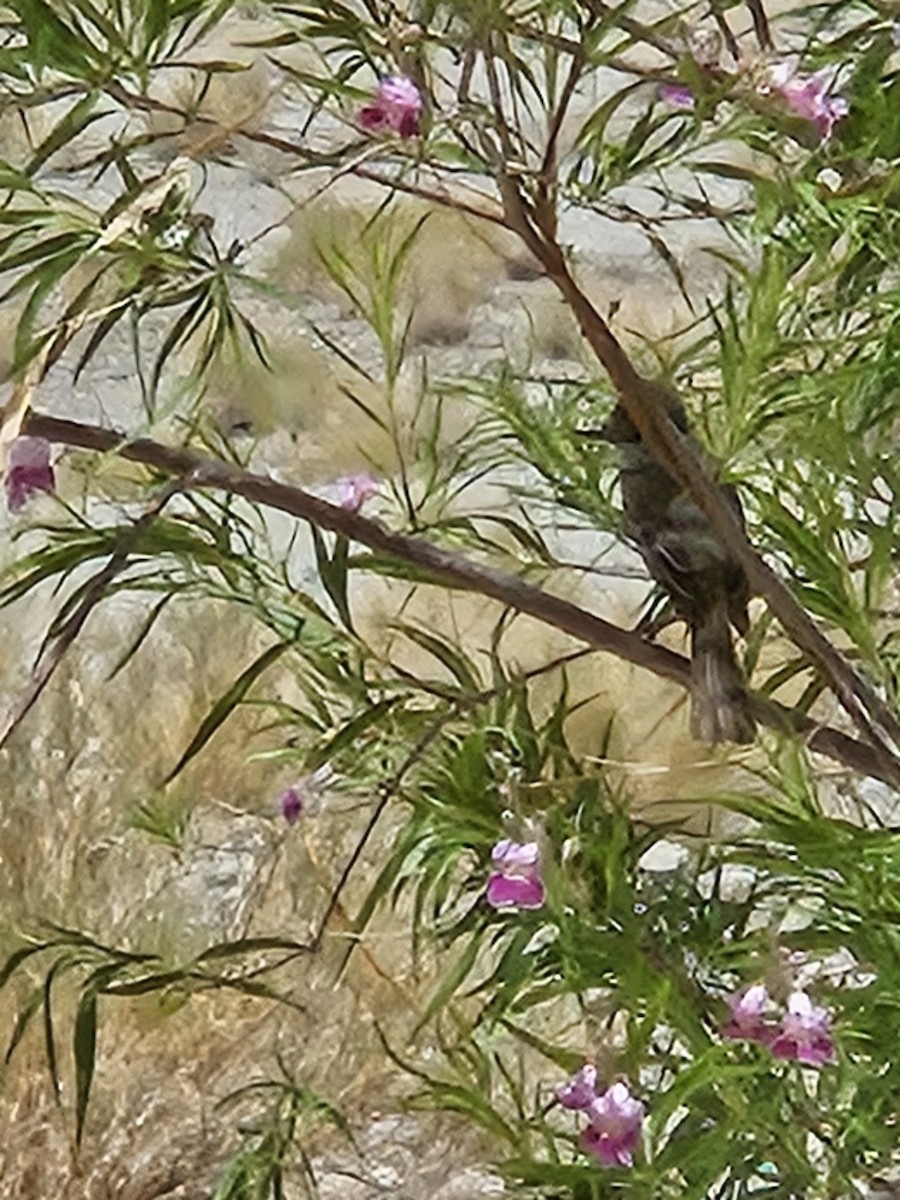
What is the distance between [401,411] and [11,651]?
0.41 meters

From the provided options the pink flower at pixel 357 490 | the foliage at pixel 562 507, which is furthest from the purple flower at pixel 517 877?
the pink flower at pixel 357 490

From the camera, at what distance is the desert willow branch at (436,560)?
0.45m

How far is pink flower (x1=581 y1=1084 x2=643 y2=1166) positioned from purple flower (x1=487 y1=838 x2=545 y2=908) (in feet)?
0.24

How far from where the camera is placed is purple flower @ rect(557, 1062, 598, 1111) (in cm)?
52

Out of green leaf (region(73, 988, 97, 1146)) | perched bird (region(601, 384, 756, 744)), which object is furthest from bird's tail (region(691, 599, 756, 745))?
green leaf (region(73, 988, 97, 1146))

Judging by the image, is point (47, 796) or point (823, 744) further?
point (47, 796)

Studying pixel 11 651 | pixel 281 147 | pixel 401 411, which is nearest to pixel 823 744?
pixel 281 147

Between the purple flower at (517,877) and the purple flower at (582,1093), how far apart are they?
0.08 metres

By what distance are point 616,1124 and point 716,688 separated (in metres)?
0.13

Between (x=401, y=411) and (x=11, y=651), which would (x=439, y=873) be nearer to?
(x=11, y=651)

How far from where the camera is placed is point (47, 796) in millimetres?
1050

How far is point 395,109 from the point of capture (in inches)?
17.5

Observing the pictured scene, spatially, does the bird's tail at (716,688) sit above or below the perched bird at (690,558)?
below

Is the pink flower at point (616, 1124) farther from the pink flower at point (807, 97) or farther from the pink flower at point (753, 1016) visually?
the pink flower at point (807, 97)
